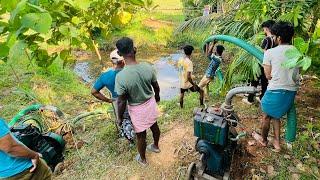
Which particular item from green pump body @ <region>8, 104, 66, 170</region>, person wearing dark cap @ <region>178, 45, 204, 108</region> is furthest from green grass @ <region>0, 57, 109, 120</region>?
person wearing dark cap @ <region>178, 45, 204, 108</region>

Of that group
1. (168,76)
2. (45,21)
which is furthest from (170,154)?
(168,76)

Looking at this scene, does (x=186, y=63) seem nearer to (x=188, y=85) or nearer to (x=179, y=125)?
(x=188, y=85)

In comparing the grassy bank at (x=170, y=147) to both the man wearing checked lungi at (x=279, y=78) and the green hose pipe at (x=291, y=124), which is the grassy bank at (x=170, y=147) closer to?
the green hose pipe at (x=291, y=124)

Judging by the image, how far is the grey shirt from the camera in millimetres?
3574

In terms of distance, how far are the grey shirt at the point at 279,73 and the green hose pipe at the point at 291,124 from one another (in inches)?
12.1

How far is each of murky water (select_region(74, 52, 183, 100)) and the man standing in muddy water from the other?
16.8 feet

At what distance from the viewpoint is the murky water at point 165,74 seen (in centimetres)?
980

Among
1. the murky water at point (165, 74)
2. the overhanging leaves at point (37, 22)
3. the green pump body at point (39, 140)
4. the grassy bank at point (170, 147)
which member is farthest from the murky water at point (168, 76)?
the overhanging leaves at point (37, 22)

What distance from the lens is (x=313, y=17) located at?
4723 millimetres

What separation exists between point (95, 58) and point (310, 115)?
959 cm

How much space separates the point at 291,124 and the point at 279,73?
669mm

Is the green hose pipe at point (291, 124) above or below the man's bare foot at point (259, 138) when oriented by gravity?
above

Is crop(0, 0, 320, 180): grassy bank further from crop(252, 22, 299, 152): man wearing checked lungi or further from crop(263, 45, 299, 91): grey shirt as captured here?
crop(263, 45, 299, 91): grey shirt

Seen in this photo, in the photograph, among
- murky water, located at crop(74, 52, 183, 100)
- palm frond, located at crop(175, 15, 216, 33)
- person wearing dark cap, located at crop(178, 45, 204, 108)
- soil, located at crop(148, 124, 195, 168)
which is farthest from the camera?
murky water, located at crop(74, 52, 183, 100)
